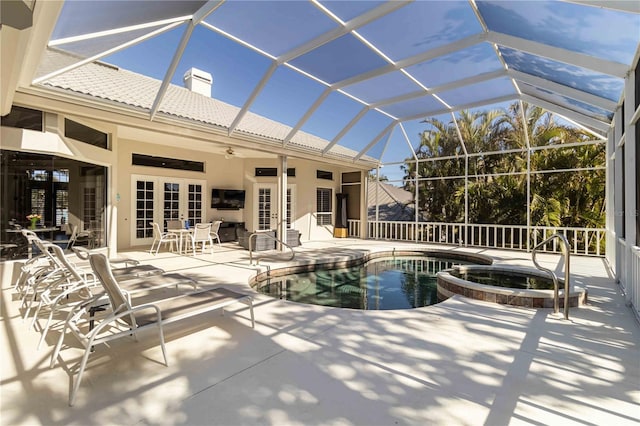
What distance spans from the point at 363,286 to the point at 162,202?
23.6 feet

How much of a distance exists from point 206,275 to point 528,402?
5.13 meters

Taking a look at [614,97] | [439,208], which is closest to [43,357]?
[614,97]

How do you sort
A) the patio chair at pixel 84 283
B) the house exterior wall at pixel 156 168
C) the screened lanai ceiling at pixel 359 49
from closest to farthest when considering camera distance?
1. the patio chair at pixel 84 283
2. the screened lanai ceiling at pixel 359 49
3. the house exterior wall at pixel 156 168

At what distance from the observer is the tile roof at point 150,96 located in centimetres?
567

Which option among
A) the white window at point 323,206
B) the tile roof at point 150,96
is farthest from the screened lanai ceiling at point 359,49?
the white window at point 323,206

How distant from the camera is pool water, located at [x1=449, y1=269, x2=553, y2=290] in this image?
5.97 meters

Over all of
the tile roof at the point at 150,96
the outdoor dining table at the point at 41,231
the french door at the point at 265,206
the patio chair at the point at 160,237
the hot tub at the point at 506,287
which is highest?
the tile roof at the point at 150,96

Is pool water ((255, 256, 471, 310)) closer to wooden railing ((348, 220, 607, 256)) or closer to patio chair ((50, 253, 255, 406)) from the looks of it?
patio chair ((50, 253, 255, 406))

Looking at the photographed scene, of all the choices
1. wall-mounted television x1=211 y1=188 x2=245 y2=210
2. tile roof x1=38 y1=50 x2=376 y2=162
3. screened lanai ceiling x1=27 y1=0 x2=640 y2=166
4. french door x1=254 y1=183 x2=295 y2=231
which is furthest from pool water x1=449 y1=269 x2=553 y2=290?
wall-mounted television x1=211 y1=188 x2=245 y2=210

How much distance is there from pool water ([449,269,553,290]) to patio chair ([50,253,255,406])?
4857 millimetres

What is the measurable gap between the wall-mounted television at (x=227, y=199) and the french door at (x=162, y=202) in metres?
0.38

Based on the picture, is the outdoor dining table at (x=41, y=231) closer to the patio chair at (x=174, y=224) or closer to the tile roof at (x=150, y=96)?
the tile roof at (x=150, y=96)

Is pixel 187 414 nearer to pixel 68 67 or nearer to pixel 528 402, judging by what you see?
pixel 528 402

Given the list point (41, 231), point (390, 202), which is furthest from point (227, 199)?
point (390, 202)
